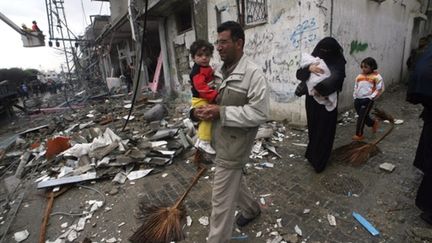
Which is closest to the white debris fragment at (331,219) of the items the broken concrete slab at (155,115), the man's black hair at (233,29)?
the man's black hair at (233,29)

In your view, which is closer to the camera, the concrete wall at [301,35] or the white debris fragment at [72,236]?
the white debris fragment at [72,236]

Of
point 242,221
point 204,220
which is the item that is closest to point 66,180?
point 204,220

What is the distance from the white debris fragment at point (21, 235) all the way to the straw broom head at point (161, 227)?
1.44 metres

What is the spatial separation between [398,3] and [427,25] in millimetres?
5876

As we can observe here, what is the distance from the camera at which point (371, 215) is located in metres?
2.58

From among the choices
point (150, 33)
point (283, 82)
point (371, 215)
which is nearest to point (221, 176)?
point (371, 215)

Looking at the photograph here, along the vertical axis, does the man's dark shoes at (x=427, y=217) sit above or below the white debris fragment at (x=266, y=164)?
above

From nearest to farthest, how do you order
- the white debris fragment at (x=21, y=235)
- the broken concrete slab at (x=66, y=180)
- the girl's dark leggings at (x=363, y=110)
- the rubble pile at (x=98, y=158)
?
the white debris fragment at (x=21, y=235)
the broken concrete slab at (x=66, y=180)
the rubble pile at (x=98, y=158)
the girl's dark leggings at (x=363, y=110)

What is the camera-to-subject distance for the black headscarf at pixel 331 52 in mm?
3145

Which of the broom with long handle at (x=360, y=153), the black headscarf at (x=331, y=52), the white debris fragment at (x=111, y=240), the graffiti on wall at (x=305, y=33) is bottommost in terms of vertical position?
the white debris fragment at (x=111, y=240)

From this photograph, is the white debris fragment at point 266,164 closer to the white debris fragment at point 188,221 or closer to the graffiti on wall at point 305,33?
the white debris fragment at point 188,221

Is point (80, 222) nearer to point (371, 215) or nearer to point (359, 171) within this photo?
point (371, 215)

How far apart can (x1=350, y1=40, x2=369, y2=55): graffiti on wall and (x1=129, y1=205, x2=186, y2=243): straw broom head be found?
545 centimetres

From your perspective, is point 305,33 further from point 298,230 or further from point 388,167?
point 298,230
